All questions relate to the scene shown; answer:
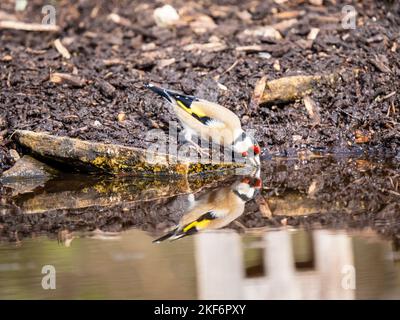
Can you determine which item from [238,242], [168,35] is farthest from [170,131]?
[238,242]

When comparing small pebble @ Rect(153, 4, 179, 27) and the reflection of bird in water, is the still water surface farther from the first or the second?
small pebble @ Rect(153, 4, 179, 27)

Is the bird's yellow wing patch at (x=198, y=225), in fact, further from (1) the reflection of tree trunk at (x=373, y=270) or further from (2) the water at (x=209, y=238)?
(1) the reflection of tree trunk at (x=373, y=270)

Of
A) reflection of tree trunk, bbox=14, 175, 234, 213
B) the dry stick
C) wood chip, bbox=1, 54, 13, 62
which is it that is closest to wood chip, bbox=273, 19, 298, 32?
the dry stick

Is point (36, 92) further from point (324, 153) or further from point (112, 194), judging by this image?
point (324, 153)

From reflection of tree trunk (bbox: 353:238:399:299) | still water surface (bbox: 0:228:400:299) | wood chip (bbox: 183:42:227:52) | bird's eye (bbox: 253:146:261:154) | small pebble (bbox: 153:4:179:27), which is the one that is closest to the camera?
reflection of tree trunk (bbox: 353:238:399:299)

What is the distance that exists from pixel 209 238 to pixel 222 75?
3.77 meters

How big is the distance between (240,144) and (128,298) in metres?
3.51

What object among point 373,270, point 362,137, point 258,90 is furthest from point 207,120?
point 373,270

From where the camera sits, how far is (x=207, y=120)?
8.68 m

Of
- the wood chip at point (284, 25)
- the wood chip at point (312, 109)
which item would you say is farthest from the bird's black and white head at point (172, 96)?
the wood chip at point (284, 25)

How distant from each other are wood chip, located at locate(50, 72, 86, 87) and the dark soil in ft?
0.20

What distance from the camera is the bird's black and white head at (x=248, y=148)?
27.4ft

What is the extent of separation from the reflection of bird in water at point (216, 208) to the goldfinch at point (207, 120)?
24.2 inches

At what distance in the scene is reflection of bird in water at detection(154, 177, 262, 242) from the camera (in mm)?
6504
